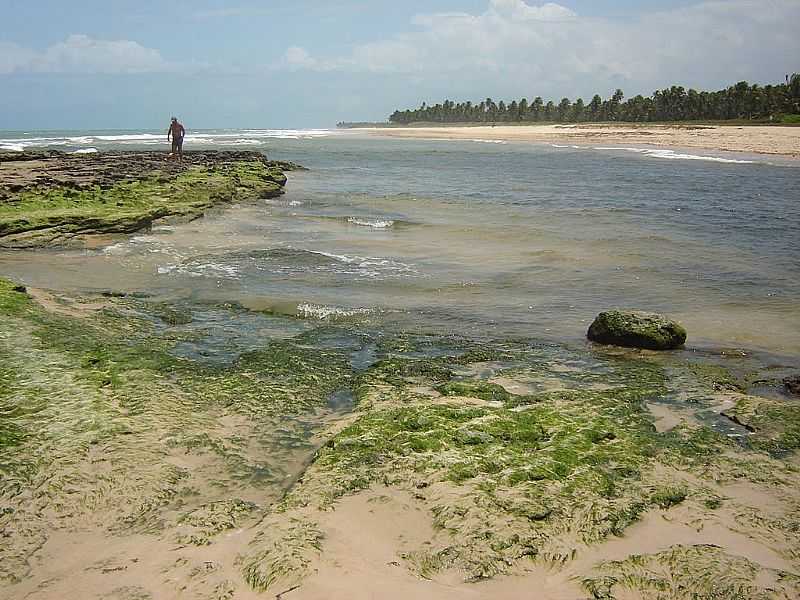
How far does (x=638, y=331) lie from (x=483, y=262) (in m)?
5.46

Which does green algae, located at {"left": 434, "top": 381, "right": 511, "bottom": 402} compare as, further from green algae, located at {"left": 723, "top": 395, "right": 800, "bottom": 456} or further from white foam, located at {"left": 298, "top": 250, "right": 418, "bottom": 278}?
white foam, located at {"left": 298, "top": 250, "right": 418, "bottom": 278}

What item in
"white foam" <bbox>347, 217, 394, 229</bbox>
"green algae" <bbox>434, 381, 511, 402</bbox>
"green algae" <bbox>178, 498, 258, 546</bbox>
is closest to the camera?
"green algae" <bbox>178, 498, 258, 546</bbox>

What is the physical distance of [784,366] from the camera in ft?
24.4

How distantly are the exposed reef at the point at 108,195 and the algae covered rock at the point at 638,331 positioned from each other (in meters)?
11.1

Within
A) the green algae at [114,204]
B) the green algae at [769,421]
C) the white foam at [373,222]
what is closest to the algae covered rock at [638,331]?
the green algae at [769,421]

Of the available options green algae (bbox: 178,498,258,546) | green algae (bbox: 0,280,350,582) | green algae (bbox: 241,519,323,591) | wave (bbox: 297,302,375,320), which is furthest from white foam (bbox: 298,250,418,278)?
green algae (bbox: 241,519,323,591)

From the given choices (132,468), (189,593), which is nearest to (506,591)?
(189,593)

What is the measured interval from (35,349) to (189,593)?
4.47 meters

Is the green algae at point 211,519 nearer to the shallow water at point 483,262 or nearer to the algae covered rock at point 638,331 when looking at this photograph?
the shallow water at point 483,262

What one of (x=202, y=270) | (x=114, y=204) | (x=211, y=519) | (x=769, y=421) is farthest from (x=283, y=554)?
(x=114, y=204)

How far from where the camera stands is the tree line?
78.2 metres

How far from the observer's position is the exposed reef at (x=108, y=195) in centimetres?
1367

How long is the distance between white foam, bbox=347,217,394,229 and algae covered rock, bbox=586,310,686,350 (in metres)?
9.90

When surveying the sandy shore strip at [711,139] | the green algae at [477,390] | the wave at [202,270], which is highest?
the sandy shore strip at [711,139]
